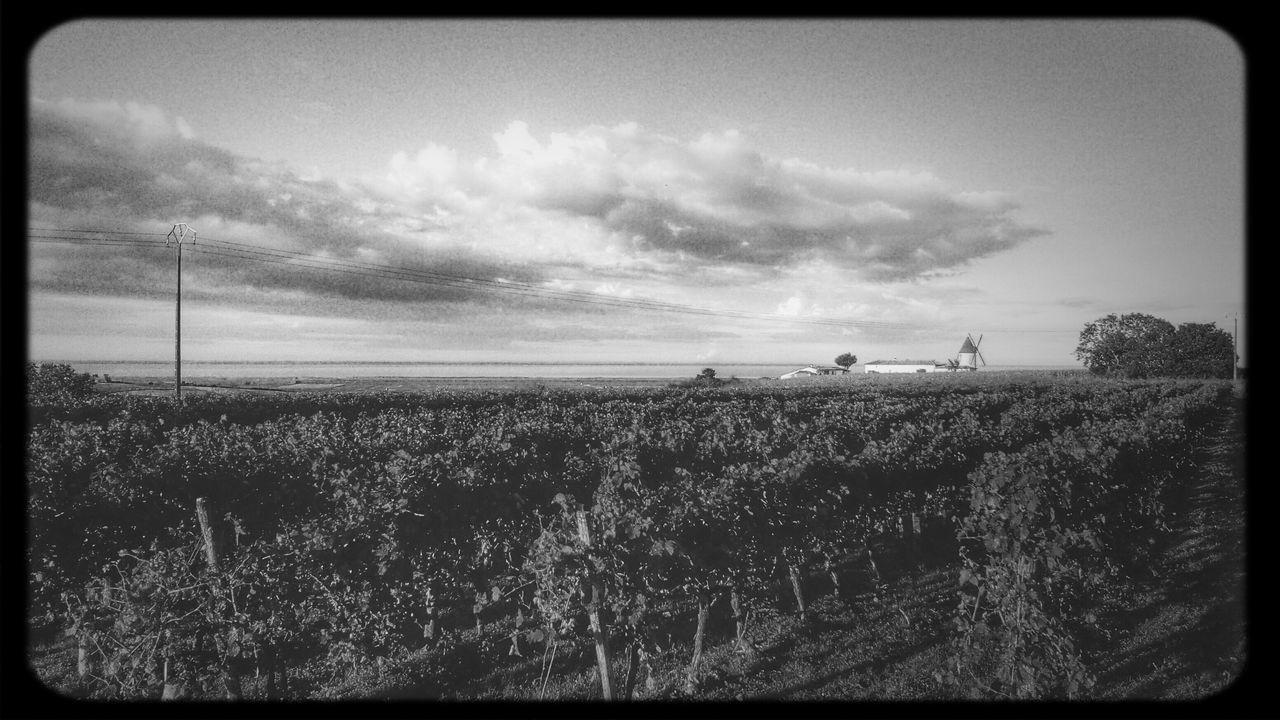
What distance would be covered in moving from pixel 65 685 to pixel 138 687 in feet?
3.77

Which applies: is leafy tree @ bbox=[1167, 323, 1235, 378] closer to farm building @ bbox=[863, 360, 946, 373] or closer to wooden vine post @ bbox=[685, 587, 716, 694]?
farm building @ bbox=[863, 360, 946, 373]

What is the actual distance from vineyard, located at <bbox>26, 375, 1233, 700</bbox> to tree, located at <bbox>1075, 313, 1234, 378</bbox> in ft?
172

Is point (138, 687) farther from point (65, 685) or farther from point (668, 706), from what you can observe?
point (668, 706)

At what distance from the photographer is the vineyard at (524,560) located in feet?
12.1

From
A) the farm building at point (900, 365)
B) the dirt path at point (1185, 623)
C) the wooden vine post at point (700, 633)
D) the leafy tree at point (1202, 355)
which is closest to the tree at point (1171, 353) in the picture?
the leafy tree at point (1202, 355)

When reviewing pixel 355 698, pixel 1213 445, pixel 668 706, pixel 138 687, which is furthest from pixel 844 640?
pixel 1213 445

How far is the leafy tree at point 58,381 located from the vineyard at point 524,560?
57.4 feet

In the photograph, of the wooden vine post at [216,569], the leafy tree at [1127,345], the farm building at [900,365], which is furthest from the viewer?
the farm building at [900,365]

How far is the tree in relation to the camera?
1795 inches

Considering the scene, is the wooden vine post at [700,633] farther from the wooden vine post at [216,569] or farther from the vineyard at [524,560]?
the wooden vine post at [216,569]

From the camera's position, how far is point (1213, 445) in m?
17.7

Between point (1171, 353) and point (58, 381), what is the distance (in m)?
73.5

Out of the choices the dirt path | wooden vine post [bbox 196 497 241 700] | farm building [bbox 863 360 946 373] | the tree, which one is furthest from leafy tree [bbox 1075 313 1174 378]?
wooden vine post [bbox 196 497 241 700]

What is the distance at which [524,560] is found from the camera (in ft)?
15.0
